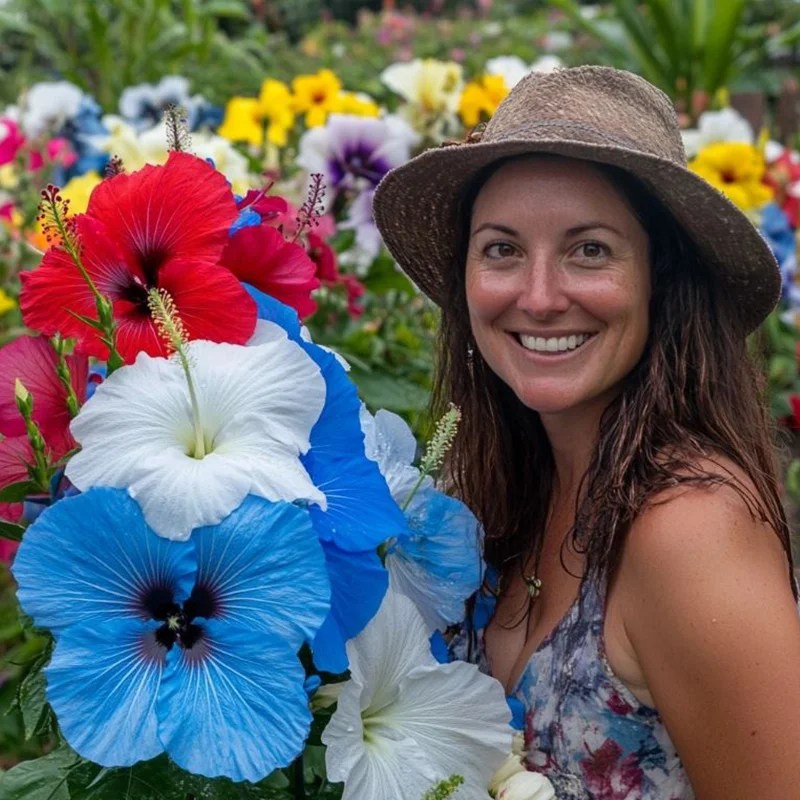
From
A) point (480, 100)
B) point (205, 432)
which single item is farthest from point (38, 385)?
point (480, 100)

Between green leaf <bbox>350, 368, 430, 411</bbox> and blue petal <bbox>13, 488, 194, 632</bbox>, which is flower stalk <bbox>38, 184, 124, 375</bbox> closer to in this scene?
blue petal <bbox>13, 488, 194, 632</bbox>

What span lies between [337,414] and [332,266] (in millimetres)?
1245

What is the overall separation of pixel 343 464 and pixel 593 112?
68 centimetres

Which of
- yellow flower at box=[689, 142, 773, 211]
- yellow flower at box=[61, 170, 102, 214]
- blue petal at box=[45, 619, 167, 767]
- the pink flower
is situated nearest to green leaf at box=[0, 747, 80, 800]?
blue petal at box=[45, 619, 167, 767]

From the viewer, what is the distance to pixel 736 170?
167 inches

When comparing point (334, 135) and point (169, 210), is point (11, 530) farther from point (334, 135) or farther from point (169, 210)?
point (334, 135)

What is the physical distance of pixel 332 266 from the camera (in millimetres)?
2361

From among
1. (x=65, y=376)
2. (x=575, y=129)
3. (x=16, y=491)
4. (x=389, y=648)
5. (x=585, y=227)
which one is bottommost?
(x=389, y=648)

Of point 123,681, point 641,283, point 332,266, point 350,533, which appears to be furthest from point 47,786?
point 332,266

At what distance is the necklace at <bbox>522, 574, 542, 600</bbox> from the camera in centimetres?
167

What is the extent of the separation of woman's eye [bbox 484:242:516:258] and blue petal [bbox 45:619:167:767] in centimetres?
81

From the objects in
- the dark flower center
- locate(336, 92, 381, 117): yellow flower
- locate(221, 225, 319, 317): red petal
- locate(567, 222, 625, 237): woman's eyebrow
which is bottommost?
the dark flower center

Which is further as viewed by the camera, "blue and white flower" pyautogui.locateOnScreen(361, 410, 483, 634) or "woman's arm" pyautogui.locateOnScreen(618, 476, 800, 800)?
"woman's arm" pyautogui.locateOnScreen(618, 476, 800, 800)

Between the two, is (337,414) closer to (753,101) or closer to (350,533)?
(350,533)
